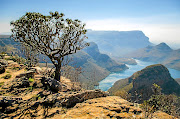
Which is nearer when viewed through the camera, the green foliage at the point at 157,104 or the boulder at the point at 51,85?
the boulder at the point at 51,85

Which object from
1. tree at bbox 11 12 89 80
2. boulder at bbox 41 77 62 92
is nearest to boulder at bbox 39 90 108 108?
boulder at bbox 41 77 62 92

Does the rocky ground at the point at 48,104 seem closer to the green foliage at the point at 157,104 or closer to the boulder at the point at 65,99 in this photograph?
the boulder at the point at 65,99

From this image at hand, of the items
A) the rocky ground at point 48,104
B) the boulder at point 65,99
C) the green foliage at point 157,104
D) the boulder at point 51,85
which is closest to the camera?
the rocky ground at point 48,104

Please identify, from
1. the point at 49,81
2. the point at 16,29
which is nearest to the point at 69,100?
the point at 49,81

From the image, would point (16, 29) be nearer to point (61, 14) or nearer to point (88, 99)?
point (61, 14)

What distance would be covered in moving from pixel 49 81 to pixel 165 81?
771ft

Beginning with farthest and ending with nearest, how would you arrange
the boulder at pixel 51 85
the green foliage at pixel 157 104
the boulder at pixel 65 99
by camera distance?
1. the green foliage at pixel 157 104
2. the boulder at pixel 51 85
3. the boulder at pixel 65 99

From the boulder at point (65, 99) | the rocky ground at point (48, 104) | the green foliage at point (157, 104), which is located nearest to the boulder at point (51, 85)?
the rocky ground at point (48, 104)

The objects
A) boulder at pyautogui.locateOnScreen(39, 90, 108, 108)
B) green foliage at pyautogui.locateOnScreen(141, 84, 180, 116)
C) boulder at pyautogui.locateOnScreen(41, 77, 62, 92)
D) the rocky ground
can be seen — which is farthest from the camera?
green foliage at pyautogui.locateOnScreen(141, 84, 180, 116)

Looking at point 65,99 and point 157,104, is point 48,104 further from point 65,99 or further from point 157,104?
point 157,104

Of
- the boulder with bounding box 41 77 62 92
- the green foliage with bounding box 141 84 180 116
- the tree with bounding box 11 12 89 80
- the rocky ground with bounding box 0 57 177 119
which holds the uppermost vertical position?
the tree with bounding box 11 12 89 80

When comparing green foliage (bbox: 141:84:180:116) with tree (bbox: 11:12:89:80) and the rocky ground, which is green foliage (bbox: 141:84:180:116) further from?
tree (bbox: 11:12:89:80)

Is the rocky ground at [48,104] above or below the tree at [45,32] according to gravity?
below

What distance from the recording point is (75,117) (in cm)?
1105
